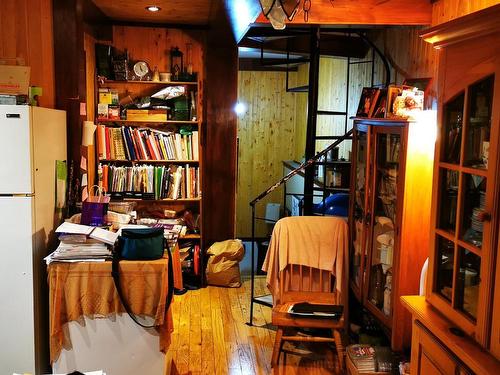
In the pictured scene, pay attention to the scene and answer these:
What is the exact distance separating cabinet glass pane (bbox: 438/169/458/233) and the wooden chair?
137cm

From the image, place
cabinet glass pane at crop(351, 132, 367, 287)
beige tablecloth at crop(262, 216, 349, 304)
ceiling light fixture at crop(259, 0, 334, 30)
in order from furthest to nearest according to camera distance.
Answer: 1. beige tablecloth at crop(262, 216, 349, 304)
2. cabinet glass pane at crop(351, 132, 367, 287)
3. ceiling light fixture at crop(259, 0, 334, 30)

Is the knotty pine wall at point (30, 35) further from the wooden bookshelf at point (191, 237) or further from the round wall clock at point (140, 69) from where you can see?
the wooden bookshelf at point (191, 237)

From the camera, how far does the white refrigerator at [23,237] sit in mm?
2764

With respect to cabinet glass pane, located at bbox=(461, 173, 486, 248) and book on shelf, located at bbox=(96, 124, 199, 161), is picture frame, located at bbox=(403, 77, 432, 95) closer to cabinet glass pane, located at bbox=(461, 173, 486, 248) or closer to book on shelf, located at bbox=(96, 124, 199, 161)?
cabinet glass pane, located at bbox=(461, 173, 486, 248)

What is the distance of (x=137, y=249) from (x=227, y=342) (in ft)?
4.52

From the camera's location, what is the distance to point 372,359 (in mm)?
3004

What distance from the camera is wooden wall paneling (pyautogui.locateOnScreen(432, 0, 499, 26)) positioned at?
2746 mm

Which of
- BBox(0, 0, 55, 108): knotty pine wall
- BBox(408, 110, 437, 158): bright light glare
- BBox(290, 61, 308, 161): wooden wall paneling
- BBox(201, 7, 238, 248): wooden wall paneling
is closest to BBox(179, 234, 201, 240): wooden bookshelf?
BBox(201, 7, 238, 248): wooden wall paneling

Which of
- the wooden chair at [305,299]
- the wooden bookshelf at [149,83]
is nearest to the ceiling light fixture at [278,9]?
the wooden chair at [305,299]

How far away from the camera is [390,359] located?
9.78 ft

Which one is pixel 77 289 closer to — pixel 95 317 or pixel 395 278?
pixel 95 317

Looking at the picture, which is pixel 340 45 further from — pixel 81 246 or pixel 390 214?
pixel 81 246

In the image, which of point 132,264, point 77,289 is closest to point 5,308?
point 77,289

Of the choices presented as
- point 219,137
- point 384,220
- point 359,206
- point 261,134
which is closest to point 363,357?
point 384,220
